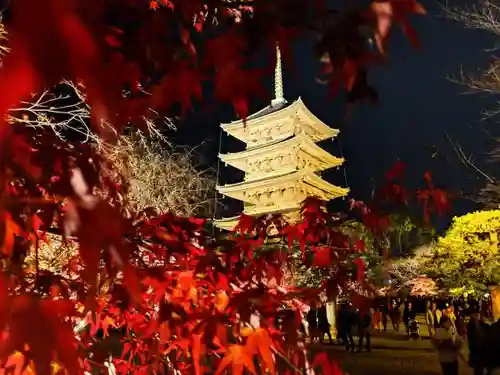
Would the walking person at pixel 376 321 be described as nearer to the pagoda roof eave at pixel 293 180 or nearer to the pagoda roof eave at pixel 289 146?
the pagoda roof eave at pixel 293 180

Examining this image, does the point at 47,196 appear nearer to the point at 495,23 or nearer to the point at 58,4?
the point at 58,4

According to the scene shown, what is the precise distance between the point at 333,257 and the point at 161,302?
1.17m

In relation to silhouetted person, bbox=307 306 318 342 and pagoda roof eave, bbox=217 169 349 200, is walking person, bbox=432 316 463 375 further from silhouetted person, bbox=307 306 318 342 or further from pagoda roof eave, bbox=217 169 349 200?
pagoda roof eave, bbox=217 169 349 200

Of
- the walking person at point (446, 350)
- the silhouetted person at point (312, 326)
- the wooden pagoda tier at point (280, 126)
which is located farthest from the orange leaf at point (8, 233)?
the wooden pagoda tier at point (280, 126)

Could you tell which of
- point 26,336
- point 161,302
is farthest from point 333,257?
point 26,336

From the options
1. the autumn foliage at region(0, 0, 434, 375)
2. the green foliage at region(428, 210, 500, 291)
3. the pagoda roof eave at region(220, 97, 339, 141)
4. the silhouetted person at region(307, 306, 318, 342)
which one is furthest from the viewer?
the pagoda roof eave at region(220, 97, 339, 141)

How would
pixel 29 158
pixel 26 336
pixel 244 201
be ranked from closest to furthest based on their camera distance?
pixel 26 336
pixel 29 158
pixel 244 201

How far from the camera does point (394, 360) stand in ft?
38.7

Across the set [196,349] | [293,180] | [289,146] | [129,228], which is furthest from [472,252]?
[129,228]

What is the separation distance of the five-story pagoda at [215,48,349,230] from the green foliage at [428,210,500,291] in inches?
260

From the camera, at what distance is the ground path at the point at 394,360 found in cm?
996

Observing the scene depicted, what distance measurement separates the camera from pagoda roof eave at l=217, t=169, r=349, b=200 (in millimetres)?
22875

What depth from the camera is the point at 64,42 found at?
41.0 inches

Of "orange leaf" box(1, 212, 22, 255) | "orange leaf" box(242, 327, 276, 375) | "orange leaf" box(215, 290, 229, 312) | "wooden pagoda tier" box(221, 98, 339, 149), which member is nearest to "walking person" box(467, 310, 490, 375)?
"orange leaf" box(215, 290, 229, 312)
